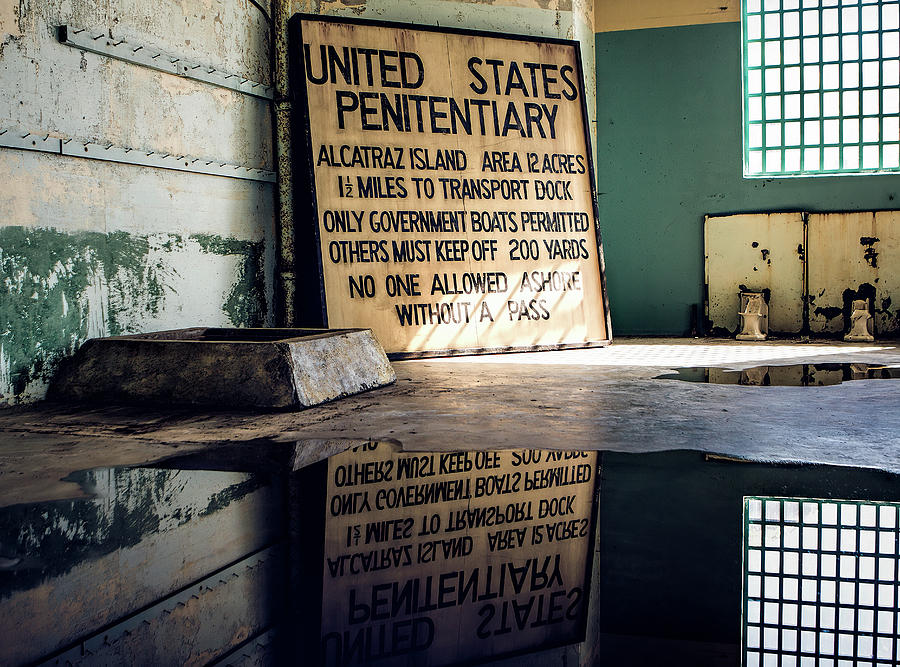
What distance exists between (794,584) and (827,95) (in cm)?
703

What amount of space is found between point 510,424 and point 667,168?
5.22 meters

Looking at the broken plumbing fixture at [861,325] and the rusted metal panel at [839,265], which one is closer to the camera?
the broken plumbing fixture at [861,325]

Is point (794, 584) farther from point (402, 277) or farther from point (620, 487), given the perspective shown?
point (402, 277)

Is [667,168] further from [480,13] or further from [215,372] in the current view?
[215,372]

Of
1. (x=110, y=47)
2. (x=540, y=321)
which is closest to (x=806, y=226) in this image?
(x=540, y=321)

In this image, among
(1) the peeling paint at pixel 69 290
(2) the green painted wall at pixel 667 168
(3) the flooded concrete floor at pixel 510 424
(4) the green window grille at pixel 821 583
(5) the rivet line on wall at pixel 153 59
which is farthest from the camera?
(2) the green painted wall at pixel 667 168

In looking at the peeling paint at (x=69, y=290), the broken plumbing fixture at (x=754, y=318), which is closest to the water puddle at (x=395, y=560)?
the peeling paint at (x=69, y=290)

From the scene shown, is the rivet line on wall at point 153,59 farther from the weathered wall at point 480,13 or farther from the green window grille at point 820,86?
the green window grille at point 820,86

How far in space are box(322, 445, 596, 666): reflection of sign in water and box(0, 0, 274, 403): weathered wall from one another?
2.11m

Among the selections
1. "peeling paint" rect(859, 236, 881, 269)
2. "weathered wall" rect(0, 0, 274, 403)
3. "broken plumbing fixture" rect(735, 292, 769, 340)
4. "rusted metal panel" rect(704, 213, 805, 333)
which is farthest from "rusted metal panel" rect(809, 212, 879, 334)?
"weathered wall" rect(0, 0, 274, 403)

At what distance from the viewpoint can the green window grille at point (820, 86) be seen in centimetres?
725

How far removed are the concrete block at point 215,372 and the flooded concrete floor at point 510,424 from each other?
0.34 feet

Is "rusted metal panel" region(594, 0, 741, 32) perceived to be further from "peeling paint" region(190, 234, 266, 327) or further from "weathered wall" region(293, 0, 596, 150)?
A: "peeling paint" region(190, 234, 266, 327)

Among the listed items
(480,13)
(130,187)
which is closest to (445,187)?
(480,13)
